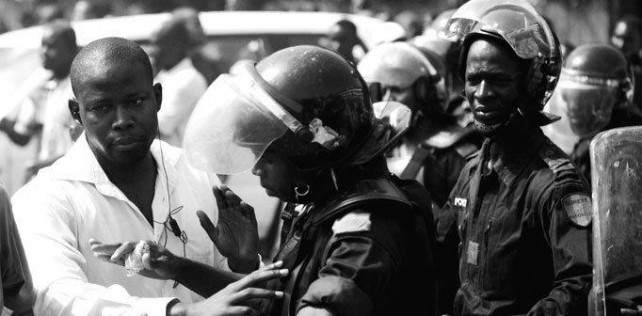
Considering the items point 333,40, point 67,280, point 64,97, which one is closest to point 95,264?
point 67,280

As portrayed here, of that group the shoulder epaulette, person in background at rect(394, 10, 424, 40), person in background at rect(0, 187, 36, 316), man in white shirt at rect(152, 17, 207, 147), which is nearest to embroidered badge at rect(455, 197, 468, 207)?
the shoulder epaulette

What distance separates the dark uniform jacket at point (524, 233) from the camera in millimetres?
3588

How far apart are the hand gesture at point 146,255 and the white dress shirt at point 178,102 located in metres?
4.41

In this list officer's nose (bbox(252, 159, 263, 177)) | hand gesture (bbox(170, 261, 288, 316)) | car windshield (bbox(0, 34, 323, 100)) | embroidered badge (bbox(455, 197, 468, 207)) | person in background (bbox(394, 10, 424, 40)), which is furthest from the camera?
person in background (bbox(394, 10, 424, 40))

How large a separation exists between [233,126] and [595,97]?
3616 millimetres

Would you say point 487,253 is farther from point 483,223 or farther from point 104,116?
point 104,116

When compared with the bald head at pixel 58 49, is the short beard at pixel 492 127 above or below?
above

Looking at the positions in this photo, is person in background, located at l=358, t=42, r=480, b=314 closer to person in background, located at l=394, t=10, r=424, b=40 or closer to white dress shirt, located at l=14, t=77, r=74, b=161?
white dress shirt, located at l=14, t=77, r=74, b=161

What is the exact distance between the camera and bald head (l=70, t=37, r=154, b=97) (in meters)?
3.84

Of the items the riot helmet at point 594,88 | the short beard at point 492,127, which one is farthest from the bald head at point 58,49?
the short beard at point 492,127

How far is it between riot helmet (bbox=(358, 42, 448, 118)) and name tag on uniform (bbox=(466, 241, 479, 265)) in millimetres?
2269

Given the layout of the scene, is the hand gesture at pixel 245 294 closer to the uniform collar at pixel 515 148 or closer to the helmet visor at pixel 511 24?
the uniform collar at pixel 515 148

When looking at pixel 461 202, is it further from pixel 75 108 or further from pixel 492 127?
pixel 75 108

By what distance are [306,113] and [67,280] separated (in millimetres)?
995
